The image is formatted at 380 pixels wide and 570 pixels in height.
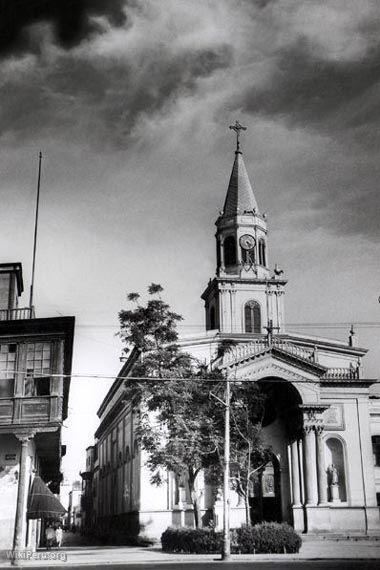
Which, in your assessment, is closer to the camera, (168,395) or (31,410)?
(31,410)

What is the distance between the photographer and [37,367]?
29.0 metres

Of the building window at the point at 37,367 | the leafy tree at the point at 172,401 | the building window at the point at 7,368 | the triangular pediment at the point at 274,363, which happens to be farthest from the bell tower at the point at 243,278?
the building window at the point at 7,368

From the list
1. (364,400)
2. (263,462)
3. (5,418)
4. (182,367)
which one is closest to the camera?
(5,418)

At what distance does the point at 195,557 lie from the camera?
28.8 m

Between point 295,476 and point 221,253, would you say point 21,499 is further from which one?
point 221,253

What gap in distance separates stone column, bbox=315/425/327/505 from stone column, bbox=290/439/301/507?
1740mm

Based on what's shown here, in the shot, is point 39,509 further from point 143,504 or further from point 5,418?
point 143,504

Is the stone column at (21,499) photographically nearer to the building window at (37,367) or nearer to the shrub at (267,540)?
the building window at (37,367)

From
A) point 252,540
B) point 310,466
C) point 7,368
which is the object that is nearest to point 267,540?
point 252,540

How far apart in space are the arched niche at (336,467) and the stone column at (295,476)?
2454 millimetres

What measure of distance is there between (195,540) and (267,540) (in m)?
3.54

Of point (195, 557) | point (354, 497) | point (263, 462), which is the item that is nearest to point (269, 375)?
point (263, 462)

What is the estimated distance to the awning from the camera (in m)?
28.6

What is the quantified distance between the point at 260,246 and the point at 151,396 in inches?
1056
